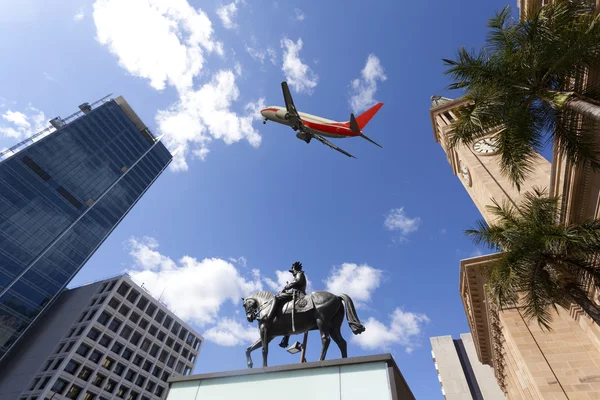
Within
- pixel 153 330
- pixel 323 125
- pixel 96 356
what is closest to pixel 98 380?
pixel 96 356

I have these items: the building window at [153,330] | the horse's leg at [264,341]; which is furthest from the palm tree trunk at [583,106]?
the building window at [153,330]

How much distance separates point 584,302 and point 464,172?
27221 mm

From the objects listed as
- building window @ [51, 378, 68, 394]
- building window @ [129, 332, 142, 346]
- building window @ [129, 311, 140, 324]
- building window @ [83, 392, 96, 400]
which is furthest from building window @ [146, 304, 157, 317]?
building window @ [51, 378, 68, 394]

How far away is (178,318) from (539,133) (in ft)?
300

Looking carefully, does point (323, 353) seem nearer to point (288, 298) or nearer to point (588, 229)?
point (288, 298)

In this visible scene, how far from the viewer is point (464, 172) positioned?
36688 mm

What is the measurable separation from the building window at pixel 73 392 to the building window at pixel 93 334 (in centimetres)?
849

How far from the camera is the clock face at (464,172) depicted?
35.3 metres

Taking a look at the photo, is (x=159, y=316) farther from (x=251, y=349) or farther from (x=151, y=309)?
(x=251, y=349)

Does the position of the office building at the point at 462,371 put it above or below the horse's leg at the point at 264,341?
above

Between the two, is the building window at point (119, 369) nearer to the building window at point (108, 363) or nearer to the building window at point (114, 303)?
the building window at point (108, 363)

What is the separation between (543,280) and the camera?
40.2ft

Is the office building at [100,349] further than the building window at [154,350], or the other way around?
the building window at [154,350]

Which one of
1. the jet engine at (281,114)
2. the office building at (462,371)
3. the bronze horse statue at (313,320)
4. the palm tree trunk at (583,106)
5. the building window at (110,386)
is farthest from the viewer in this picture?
the office building at (462,371)
